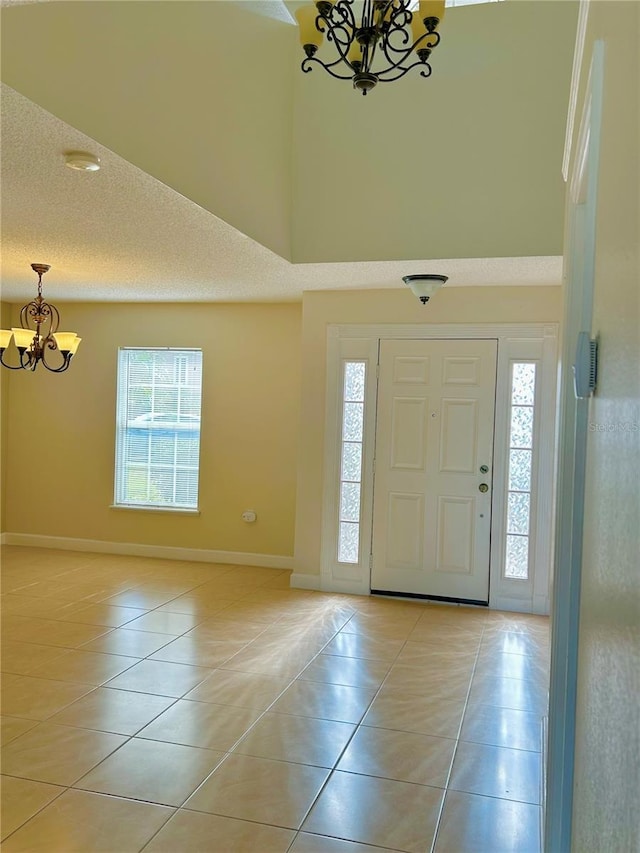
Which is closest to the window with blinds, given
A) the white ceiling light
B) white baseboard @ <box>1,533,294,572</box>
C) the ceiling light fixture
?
white baseboard @ <box>1,533,294,572</box>

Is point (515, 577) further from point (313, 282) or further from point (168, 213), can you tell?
point (168, 213)

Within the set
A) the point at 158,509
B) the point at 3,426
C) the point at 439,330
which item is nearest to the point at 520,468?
the point at 439,330

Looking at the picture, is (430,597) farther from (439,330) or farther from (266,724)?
(266,724)

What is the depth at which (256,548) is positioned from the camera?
6.72 meters

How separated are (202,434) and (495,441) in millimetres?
2804

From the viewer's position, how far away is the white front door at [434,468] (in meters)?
5.55

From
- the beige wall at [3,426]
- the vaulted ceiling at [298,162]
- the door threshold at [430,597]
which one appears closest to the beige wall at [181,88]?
the vaulted ceiling at [298,162]

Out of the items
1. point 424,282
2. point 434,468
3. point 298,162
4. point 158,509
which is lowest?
point 158,509

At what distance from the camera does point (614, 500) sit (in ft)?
2.72

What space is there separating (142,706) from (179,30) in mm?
3222

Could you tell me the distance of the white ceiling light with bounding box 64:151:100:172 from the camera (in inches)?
114

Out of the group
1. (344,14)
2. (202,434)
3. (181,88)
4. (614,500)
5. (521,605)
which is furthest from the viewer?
(202,434)

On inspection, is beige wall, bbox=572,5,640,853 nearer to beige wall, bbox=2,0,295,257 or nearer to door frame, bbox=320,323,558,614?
beige wall, bbox=2,0,295,257

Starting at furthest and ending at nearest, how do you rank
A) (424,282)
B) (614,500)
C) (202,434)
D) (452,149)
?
(202,434) < (424,282) < (452,149) < (614,500)
